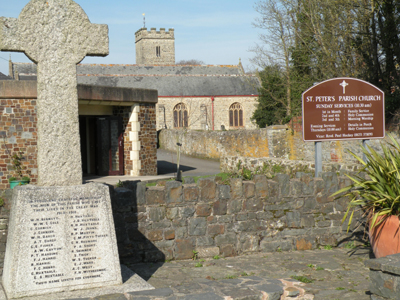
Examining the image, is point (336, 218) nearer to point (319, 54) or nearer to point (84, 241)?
point (84, 241)

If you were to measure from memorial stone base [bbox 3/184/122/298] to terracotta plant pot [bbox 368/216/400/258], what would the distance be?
3.17m

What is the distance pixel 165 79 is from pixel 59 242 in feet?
143

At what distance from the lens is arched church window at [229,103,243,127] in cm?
4725

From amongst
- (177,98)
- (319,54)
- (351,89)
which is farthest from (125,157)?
(177,98)

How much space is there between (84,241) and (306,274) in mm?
2826

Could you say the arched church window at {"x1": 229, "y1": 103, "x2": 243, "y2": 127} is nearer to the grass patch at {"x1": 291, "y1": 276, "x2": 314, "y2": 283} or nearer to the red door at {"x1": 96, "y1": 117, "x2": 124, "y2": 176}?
the red door at {"x1": 96, "y1": 117, "x2": 124, "y2": 176}

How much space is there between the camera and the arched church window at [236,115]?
47.2 metres

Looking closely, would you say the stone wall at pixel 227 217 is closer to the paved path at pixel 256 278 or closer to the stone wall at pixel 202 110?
the paved path at pixel 256 278

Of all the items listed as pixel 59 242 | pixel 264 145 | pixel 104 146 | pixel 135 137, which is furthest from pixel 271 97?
pixel 59 242

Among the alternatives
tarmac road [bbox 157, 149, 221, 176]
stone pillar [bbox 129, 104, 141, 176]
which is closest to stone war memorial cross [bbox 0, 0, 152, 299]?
stone pillar [bbox 129, 104, 141, 176]

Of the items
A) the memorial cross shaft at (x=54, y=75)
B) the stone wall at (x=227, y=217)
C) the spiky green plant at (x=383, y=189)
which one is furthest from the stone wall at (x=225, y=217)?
the memorial cross shaft at (x=54, y=75)

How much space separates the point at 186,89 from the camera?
1836 inches

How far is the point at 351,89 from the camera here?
315 inches

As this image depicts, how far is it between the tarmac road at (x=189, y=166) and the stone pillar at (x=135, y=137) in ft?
5.93
